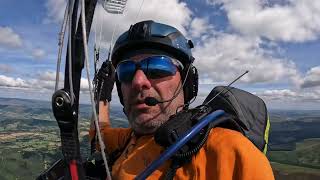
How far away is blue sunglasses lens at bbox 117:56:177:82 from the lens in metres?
3.02

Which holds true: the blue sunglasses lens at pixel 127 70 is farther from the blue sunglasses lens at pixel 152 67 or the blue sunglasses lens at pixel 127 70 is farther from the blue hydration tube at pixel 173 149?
the blue hydration tube at pixel 173 149

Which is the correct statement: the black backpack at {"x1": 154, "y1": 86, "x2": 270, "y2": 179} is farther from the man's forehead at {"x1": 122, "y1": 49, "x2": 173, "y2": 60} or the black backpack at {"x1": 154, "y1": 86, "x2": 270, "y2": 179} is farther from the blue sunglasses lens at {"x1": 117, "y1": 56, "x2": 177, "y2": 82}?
the man's forehead at {"x1": 122, "y1": 49, "x2": 173, "y2": 60}

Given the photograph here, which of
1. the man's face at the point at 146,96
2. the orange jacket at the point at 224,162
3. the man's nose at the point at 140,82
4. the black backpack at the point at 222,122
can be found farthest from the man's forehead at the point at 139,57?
the orange jacket at the point at 224,162

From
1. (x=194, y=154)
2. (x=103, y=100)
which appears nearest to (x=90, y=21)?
(x=194, y=154)

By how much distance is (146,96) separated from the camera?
9.73 ft

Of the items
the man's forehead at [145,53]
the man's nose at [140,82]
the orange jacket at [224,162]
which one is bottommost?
the orange jacket at [224,162]

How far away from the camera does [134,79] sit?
3027mm

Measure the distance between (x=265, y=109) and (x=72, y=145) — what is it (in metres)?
1.75

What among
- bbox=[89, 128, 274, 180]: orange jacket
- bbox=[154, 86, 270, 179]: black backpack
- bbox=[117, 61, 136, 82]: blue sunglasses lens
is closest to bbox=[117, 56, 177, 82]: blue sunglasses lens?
bbox=[117, 61, 136, 82]: blue sunglasses lens

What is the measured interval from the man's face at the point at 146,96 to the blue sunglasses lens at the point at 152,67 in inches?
1.5

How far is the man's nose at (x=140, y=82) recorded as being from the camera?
298 centimetres

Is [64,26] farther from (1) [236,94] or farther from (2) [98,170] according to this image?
(2) [98,170]

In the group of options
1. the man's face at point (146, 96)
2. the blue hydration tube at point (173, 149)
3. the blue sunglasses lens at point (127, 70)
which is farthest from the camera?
the blue sunglasses lens at point (127, 70)

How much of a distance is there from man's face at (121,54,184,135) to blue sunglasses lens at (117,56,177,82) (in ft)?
0.13
